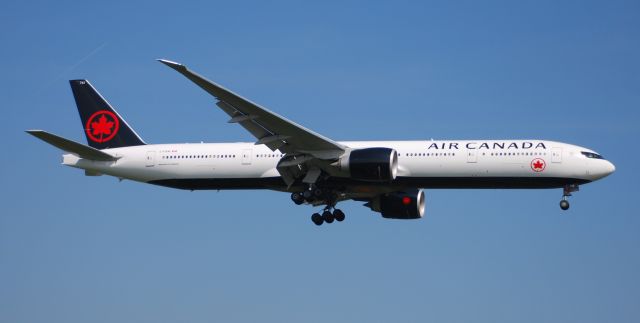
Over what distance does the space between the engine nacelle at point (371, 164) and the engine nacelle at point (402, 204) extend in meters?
4.12

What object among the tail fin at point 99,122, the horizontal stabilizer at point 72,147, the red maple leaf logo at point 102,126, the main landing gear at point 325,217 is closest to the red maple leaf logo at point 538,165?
the main landing gear at point 325,217

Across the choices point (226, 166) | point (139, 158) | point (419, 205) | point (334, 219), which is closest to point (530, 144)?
point (419, 205)

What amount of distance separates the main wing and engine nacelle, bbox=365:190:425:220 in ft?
16.3

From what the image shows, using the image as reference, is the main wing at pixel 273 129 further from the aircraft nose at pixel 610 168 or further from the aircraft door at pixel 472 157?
the aircraft nose at pixel 610 168

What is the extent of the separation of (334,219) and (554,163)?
1113 centimetres

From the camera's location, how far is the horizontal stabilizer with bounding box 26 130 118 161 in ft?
172

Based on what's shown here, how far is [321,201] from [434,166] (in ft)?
20.3

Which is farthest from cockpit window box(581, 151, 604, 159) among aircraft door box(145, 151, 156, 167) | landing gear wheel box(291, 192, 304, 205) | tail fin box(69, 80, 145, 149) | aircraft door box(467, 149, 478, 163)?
Answer: tail fin box(69, 80, 145, 149)

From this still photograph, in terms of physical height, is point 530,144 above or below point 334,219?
above

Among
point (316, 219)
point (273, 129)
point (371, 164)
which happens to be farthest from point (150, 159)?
point (371, 164)

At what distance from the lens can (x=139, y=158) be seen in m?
57.2

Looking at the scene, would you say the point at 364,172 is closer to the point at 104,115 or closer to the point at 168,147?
the point at 168,147

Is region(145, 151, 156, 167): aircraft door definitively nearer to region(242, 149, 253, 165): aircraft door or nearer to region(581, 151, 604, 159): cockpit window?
region(242, 149, 253, 165): aircraft door

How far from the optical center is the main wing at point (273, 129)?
4859cm
